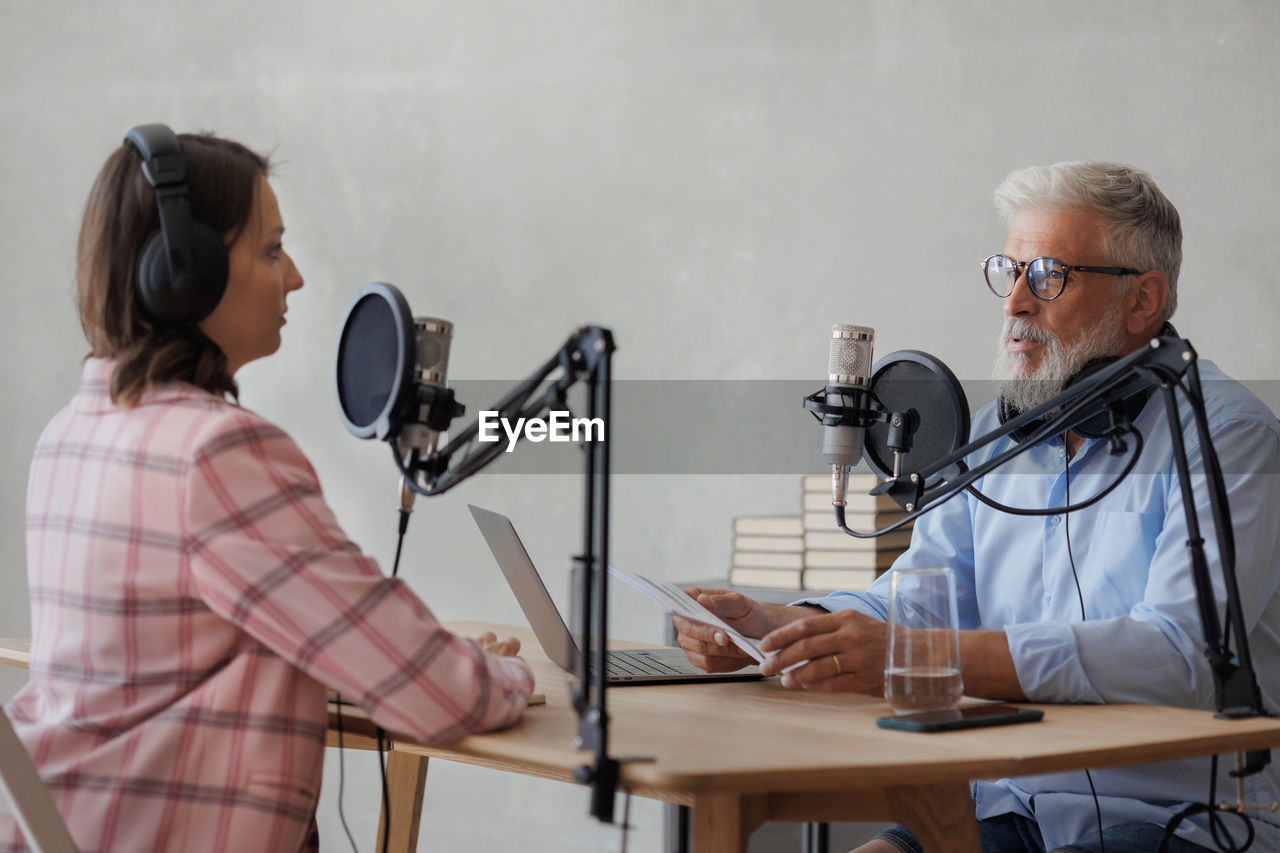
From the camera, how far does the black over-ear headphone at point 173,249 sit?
134 centimetres

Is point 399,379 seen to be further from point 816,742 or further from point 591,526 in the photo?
point 816,742

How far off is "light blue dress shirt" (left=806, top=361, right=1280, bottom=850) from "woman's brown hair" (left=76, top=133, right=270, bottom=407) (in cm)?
97

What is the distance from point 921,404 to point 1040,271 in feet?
1.57

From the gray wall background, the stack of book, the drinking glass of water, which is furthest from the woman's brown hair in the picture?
the gray wall background

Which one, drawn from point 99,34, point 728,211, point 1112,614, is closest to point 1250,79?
point 728,211

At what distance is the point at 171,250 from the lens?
1331 millimetres

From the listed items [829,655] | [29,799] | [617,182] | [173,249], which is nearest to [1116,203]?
[829,655]

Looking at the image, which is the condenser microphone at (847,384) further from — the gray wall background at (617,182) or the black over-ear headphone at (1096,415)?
the gray wall background at (617,182)

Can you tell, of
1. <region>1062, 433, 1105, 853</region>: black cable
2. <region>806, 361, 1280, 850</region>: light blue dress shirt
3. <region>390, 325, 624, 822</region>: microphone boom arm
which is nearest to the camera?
<region>390, 325, 624, 822</region>: microphone boom arm

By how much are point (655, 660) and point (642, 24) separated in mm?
2113

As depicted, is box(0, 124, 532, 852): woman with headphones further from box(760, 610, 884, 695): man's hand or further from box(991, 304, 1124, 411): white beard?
box(991, 304, 1124, 411): white beard

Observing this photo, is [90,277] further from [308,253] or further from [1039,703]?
[308,253]

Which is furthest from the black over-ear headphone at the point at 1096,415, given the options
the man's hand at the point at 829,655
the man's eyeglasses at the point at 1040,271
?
the man's hand at the point at 829,655

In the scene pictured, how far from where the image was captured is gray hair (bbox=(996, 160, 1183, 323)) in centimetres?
192
